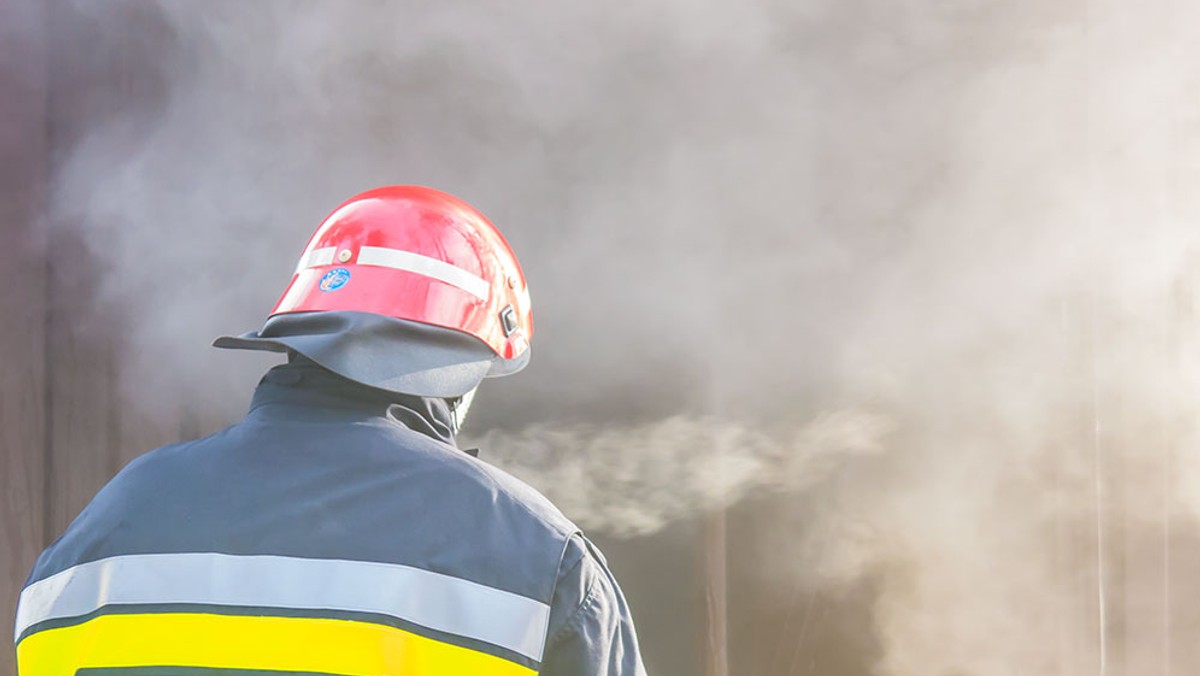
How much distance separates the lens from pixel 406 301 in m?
1.52

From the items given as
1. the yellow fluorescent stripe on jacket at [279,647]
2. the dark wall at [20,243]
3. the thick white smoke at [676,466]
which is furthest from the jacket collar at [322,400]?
the dark wall at [20,243]

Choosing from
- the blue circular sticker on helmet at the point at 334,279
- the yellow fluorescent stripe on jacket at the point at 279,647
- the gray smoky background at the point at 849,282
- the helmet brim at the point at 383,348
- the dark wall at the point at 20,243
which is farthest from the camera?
the dark wall at the point at 20,243

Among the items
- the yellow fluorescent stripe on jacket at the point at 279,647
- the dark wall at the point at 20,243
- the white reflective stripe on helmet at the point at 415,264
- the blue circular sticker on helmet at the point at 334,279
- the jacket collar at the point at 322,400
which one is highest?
the dark wall at the point at 20,243

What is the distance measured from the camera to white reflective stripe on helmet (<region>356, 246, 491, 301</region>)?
1.56 m

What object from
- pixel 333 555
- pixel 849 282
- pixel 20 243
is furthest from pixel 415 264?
pixel 20 243

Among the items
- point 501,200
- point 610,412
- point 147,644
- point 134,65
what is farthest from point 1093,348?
point 134,65

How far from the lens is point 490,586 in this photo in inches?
47.9

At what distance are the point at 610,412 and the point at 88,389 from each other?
1.32 m

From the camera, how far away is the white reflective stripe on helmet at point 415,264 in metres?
1.56

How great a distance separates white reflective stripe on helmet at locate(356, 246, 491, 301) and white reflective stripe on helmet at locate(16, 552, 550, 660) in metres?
0.52

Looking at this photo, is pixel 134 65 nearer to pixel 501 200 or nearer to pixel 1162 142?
pixel 501 200

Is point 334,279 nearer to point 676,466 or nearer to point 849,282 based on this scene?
point 676,466

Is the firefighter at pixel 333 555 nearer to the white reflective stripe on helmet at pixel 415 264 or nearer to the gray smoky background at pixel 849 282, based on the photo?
the white reflective stripe on helmet at pixel 415 264

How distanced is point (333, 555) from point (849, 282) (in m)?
1.50
